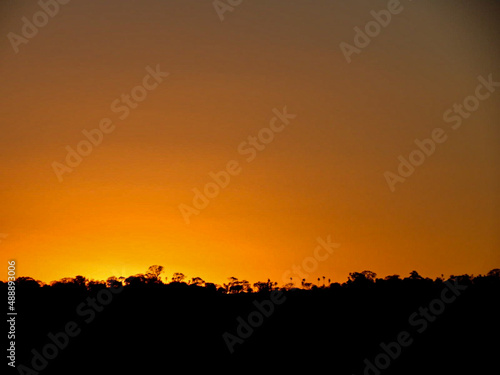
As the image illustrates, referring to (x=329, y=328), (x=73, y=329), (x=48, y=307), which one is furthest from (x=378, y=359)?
(x=48, y=307)

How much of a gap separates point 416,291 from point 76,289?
6408 cm

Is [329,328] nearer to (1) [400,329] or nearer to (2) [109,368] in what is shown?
(1) [400,329]
